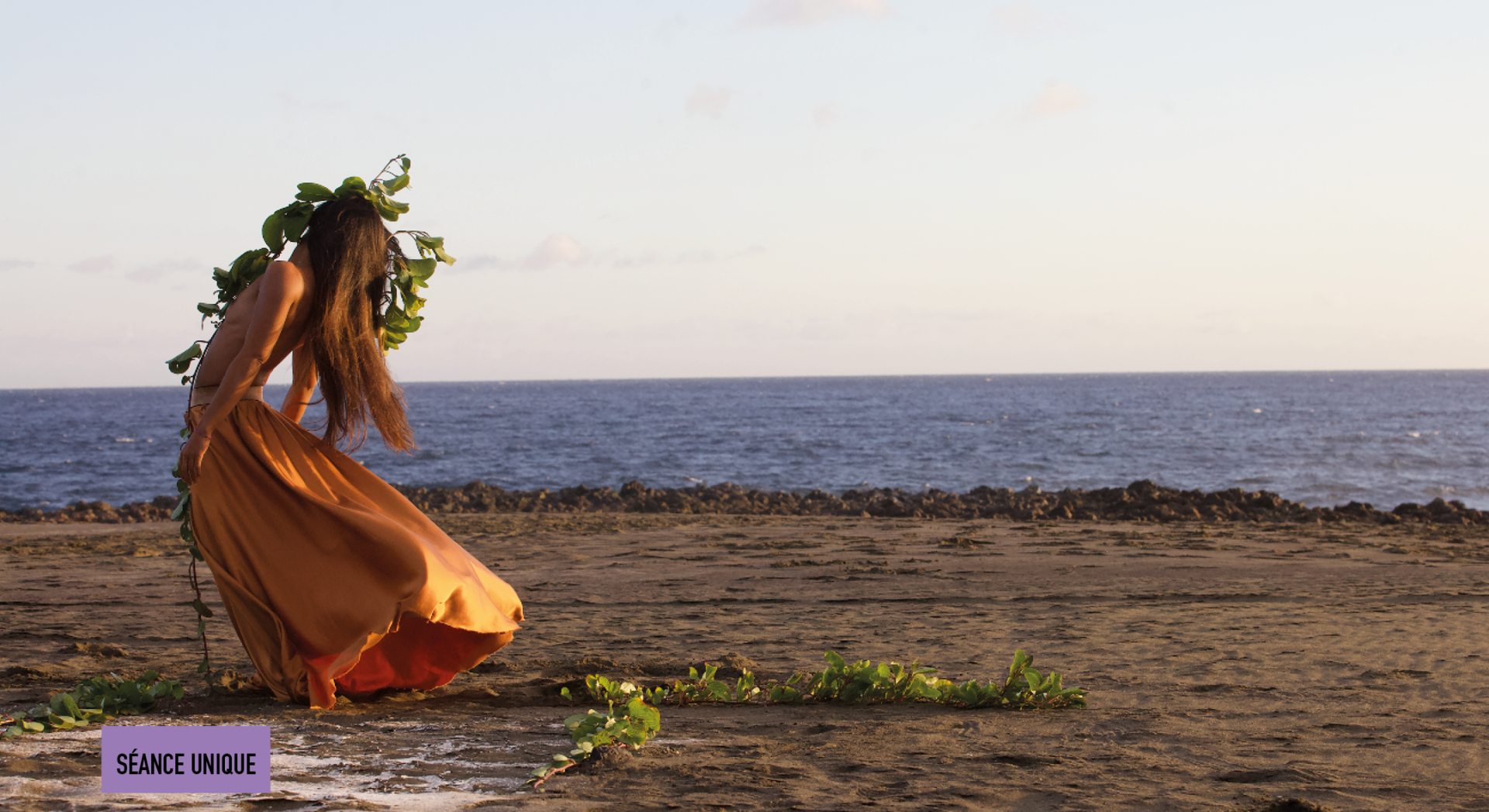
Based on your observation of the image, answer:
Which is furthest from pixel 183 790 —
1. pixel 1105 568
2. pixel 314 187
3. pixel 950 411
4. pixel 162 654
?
pixel 950 411

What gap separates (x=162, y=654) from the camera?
5410 millimetres

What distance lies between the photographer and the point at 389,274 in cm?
447

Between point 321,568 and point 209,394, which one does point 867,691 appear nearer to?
point 321,568

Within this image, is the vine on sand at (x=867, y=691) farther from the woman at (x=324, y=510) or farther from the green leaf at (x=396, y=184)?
the green leaf at (x=396, y=184)

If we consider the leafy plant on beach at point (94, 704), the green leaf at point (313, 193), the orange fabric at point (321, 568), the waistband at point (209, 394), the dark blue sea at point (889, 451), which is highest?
the green leaf at point (313, 193)

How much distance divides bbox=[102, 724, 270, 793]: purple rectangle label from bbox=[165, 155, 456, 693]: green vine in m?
1.13

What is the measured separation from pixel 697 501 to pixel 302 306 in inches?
484

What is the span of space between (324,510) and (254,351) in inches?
25.6

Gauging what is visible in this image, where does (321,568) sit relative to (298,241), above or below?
below

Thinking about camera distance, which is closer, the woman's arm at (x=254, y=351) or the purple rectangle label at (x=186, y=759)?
the purple rectangle label at (x=186, y=759)

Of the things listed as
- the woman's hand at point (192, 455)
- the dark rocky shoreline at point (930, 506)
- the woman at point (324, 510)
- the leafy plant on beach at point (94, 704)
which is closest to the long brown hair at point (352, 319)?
the woman at point (324, 510)

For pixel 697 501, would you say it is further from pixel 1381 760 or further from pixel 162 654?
pixel 1381 760

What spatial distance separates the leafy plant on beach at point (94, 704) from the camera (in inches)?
139

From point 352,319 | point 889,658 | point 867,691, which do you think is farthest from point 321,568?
point 889,658
